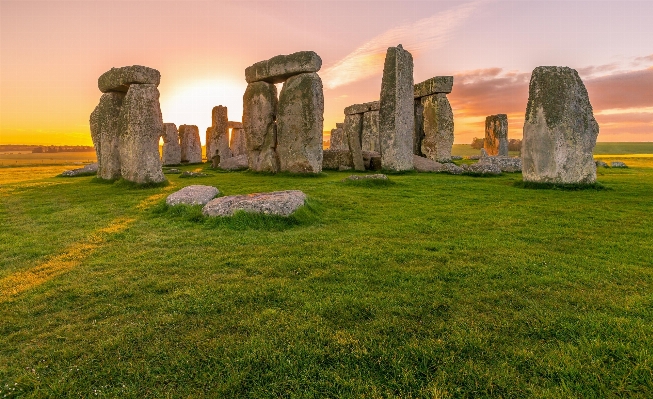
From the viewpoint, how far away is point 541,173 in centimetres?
992

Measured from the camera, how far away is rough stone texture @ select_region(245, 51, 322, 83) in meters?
13.5

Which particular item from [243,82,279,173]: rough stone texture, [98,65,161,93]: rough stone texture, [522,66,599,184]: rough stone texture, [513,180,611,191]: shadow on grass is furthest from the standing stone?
[513,180,611,191]: shadow on grass

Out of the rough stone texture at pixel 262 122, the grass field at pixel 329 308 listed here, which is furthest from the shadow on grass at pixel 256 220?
the rough stone texture at pixel 262 122

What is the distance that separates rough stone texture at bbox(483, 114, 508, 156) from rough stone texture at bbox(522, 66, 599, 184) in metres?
16.5

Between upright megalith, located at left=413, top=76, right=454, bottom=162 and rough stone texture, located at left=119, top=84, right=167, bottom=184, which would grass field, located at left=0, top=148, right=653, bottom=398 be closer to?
rough stone texture, located at left=119, top=84, right=167, bottom=184

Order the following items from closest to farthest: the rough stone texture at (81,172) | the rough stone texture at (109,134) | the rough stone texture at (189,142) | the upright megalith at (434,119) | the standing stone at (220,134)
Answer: the rough stone texture at (109,134) < the rough stone texture at (81,172) < the upright megalith at (434,119) < the standing stone at (220,134) < the rough stone texture at (189,142)

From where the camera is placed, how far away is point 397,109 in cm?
1425

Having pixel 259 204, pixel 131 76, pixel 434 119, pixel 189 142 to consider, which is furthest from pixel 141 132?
pixel 434 119

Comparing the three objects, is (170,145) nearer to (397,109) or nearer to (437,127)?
(397,109)

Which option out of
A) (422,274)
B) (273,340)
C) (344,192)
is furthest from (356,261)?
(344,192)

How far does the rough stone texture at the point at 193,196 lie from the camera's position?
23.5 feet

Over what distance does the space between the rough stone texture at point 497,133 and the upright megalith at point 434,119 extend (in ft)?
24.0

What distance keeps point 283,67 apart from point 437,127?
9700mm

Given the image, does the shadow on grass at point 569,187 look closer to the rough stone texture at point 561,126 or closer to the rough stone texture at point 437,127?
the rough stone texture at point 561,126
